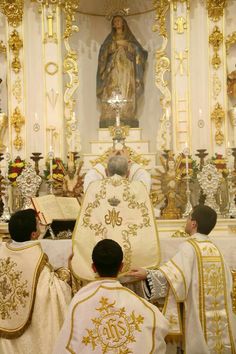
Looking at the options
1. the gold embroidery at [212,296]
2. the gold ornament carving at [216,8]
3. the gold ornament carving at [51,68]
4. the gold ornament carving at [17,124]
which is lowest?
the gold embroidery at [212,296]

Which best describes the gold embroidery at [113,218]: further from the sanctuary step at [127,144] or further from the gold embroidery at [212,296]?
Result: the sanctuary step at [127,144]

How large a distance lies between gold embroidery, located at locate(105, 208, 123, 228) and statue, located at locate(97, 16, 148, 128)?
21.0 feet

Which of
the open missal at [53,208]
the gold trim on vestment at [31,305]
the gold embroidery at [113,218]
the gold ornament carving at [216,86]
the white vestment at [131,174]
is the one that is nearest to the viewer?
the gold trim on vestment at [31,305]

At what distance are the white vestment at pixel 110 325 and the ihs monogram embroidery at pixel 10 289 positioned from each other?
1036 millimetres

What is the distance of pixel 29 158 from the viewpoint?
11242 millimetres

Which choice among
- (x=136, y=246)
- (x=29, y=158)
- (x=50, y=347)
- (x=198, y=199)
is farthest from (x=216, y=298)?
(x=29, y=158)

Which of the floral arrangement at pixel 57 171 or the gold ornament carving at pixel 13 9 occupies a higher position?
the gold ornament carving at pixel 13 9

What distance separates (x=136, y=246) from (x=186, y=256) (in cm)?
44

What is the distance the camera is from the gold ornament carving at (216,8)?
1120cm

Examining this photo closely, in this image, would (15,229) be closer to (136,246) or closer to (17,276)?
(17,276)

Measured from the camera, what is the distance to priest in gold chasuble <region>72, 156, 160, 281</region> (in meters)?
5.48

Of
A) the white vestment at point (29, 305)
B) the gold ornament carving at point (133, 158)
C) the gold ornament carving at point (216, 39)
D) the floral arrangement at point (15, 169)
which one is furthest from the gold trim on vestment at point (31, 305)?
the gold ornament carving at point (216, 39)

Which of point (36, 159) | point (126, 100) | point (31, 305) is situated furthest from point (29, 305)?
point (126, 100)

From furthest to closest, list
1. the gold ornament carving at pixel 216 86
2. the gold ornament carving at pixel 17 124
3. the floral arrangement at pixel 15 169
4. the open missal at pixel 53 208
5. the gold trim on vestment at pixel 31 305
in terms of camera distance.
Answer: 1. the gold ornament carving at pixel 17 124
2. the gold ornament carving at pixel 216 86
3. the floral arrangement at pixel 15 169
4. the open missal at pixel 53 208
5. the gold trim on vestment at pixel 31 305
